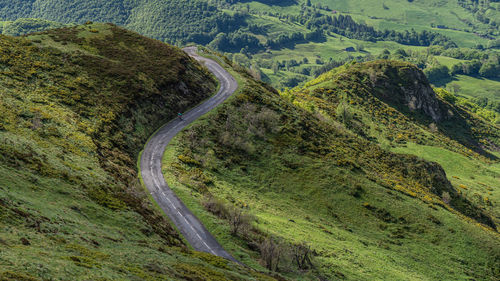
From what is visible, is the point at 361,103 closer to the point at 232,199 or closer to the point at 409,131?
the point at 409,131

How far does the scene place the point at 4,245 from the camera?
23078 millimetres

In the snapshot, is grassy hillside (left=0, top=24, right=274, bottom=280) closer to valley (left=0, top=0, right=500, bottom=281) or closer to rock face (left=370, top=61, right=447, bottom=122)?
valley (left=0, top=0, right=500, bottom=281)

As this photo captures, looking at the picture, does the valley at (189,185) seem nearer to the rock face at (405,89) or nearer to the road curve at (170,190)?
the road curve at (170,190)

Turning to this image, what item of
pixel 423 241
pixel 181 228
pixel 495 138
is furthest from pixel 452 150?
pixel 181 228

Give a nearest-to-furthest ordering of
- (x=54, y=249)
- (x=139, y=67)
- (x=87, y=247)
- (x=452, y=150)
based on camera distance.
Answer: (x=54, y=249)
(x=87, y=247)
(x=139, y=67)
(x=452, y=150)

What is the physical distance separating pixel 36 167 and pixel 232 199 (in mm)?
28579

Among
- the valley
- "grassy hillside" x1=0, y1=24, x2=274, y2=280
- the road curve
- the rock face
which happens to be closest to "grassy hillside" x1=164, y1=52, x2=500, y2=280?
the valley

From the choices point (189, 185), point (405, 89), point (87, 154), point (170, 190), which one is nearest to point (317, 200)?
point (189, 185)

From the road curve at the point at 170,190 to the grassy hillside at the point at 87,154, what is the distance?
1969mm

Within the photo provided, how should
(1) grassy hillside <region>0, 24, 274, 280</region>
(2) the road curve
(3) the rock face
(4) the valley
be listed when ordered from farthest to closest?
(3) the rock face, (2) the road curve, (4) the valley, (1) grassy hillside <region>0, 24, 274, 280</region>

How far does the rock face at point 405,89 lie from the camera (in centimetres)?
15988

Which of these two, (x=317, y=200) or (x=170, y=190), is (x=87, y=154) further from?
(x=317, y=200)

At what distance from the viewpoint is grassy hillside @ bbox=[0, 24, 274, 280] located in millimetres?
26812

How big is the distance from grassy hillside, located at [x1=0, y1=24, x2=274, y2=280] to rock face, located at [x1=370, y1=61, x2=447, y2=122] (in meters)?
93.2
